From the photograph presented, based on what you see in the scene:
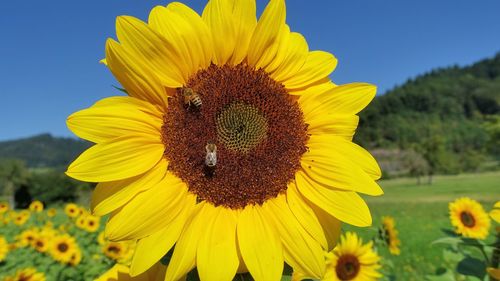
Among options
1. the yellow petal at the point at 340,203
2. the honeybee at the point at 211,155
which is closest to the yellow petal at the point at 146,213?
the honeybee at the point at 211,155

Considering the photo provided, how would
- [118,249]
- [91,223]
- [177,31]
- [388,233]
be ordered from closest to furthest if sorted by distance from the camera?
1. [177,31]
2. [118,249]
3. [388,233]
4. [91,223]

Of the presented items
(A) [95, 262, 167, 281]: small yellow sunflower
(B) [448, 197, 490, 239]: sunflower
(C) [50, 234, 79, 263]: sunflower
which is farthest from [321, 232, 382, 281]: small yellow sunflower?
(C) [50, 234, 79, 263]: sunflower

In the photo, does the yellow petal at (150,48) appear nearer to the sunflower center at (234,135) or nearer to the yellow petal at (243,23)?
the sunflower center at (234,135)

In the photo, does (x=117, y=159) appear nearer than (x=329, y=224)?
Yes

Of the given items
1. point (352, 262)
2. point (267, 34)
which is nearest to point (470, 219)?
point (352, 262)

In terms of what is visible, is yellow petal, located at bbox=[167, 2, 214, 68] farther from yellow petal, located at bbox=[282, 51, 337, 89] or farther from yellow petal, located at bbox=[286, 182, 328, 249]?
yellow petal, located at bbox=[286, 182, 328, 249]

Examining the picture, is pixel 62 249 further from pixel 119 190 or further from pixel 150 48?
pixel 150 48
